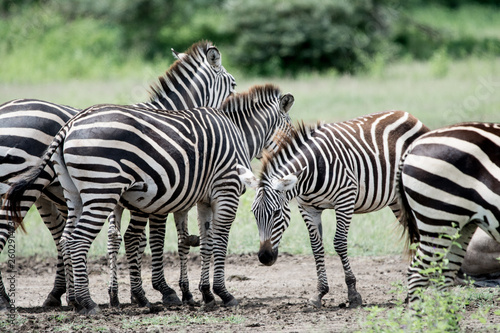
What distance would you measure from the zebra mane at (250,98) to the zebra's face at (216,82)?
464 millimetres

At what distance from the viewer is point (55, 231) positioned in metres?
8.12

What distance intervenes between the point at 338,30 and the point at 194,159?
72.5 ft

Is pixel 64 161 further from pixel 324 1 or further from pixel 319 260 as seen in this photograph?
pixel 324 1

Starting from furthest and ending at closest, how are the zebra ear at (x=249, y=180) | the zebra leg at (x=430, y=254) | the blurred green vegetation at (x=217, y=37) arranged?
1. the blurred green vegetation at (x=217, y=37)
2. the zebra ear at (x=249, y=180)
3. the zebra leg at (x=430, y=254)

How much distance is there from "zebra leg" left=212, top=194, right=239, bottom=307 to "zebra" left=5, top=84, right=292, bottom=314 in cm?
1

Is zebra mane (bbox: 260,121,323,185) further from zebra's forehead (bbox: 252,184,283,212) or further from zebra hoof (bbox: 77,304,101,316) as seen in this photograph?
zebra hoof (bbox: 77,304,101,316)

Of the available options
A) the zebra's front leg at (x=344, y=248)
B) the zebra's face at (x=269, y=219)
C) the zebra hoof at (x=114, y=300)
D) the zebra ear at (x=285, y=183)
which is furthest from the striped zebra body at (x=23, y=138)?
the zebra's front leg at (x=344, y=248)

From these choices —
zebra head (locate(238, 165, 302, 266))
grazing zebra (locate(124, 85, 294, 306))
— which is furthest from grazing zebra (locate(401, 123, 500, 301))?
grazing zebra (locate(124, 85, 294, 306))

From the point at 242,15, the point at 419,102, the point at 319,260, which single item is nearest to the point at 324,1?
the point at 242,15

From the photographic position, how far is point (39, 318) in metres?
6.72

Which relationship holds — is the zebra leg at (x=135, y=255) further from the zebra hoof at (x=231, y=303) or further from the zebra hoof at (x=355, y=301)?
the zebra hoof at (x=355, y=301)

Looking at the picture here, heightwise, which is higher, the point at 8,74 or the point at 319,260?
the point at 8,74

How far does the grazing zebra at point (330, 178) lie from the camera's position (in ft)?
22.8

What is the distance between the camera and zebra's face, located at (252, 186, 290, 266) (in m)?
6.86
